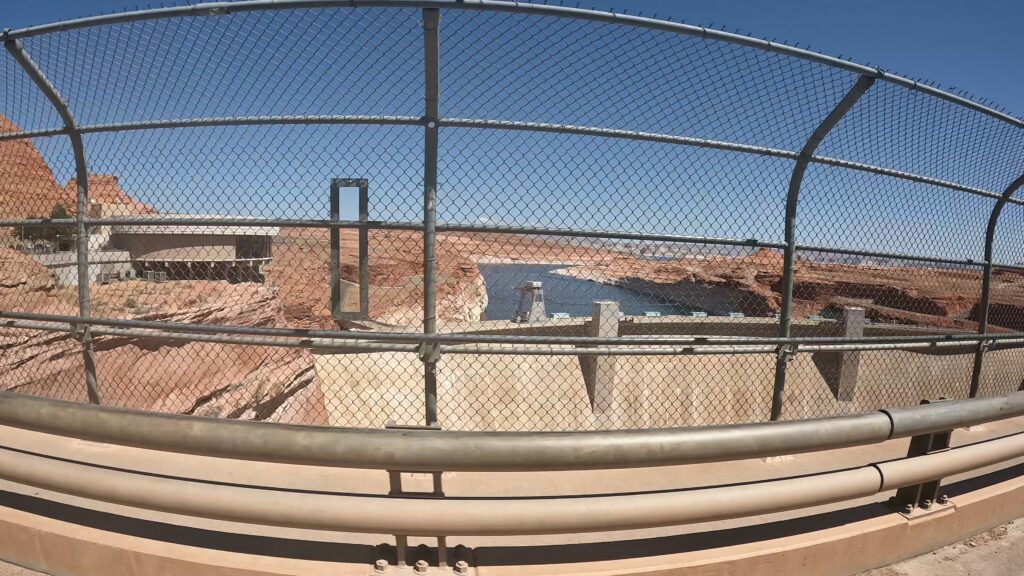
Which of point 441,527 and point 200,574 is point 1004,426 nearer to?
point 441,527

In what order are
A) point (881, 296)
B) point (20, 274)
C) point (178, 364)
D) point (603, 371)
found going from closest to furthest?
point (20, 274) < point (178, 364) < point (603, 371) < point (881, 296)

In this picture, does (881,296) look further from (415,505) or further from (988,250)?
(415,505)

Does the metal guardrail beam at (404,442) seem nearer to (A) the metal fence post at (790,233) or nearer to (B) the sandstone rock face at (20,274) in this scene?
(A) the metal fence post at (790,233)

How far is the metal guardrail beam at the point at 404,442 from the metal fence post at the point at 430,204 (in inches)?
34.3

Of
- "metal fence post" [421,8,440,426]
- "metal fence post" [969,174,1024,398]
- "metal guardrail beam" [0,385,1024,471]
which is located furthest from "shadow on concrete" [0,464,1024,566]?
"metal fence post" [969,174,1024,398]

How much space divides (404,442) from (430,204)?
1398 mm

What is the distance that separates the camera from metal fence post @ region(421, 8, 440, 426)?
2.58m

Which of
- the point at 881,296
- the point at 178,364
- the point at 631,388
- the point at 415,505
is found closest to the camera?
the point at 415,505

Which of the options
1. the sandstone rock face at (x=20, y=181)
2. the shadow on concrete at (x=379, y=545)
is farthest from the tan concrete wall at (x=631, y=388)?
the shadow on concrete at (x=379, y=545)

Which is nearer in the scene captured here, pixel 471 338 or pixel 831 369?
pixel 471 338

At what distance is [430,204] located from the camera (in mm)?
2684

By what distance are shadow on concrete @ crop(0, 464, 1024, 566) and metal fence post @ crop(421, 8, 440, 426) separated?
82 cm

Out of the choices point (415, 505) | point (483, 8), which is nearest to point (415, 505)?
point (415, 505)

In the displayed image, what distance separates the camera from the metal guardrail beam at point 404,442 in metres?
1.69
